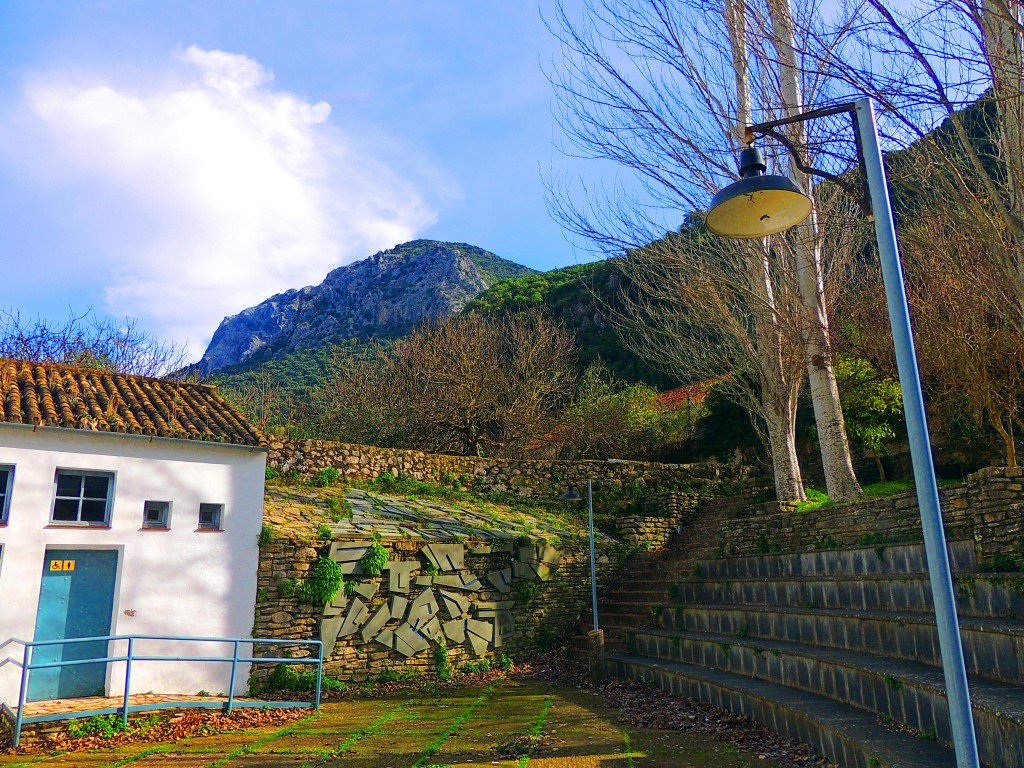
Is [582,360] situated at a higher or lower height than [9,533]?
higher

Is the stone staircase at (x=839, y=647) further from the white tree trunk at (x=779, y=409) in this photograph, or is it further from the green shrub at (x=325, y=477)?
the green shrub at (x=325, y=477)

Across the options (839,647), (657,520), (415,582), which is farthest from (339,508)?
(839,647)

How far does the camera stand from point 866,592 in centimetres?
845

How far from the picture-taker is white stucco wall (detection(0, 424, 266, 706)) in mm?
9031

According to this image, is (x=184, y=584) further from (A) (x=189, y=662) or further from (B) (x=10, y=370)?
(B) (x=10, y=370)

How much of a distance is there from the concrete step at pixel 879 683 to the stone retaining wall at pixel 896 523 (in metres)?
2.15

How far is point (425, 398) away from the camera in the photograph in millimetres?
21500

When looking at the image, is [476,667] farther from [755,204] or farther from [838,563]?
[755,204]

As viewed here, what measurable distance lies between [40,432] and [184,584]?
2903 millimetres

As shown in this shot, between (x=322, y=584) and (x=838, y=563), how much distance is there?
783cm

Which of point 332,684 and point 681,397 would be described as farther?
point 681,397

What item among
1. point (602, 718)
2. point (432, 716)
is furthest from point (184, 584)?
point (602, 718)

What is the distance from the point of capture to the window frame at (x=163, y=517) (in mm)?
10031

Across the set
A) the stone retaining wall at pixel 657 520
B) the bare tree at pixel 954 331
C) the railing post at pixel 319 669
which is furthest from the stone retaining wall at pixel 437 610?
the bare tree at pixel 954 331
